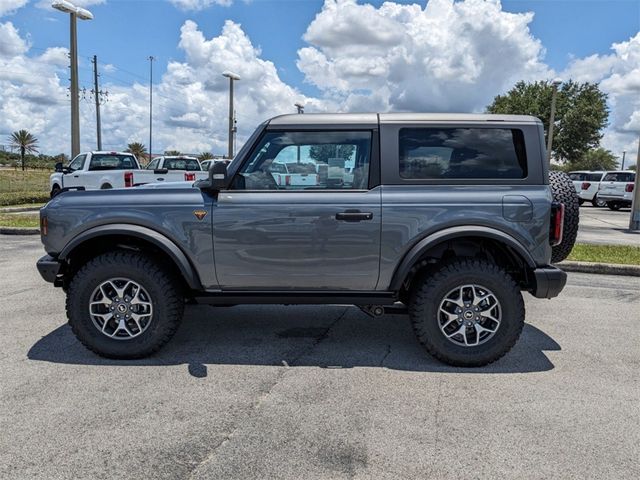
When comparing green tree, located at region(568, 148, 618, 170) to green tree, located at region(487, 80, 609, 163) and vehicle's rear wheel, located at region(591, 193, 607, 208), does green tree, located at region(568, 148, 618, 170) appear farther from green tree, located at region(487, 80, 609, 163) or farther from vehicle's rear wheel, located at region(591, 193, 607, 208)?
vehicle's rear wheel, located at region(591, 193, 607, 208)

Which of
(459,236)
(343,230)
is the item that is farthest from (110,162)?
(459,236)

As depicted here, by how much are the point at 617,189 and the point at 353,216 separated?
2237cm

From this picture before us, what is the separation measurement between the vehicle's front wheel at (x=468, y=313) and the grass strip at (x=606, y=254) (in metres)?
4.62

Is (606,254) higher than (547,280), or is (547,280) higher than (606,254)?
(547,280)

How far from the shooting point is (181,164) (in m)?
18.6

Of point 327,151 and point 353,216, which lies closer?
point 353,216

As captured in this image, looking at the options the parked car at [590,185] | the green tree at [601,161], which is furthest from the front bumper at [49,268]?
the green tree at [601,161]

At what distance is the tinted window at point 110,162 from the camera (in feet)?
53.9

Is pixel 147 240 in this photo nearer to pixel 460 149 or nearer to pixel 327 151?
pixel 327 151

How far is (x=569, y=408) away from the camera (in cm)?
338

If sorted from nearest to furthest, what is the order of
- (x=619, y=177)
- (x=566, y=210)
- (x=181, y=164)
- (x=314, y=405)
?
(x=314, y=405) < (x=566, y=210) < (x=181, y=164) < (x=619, y=177)

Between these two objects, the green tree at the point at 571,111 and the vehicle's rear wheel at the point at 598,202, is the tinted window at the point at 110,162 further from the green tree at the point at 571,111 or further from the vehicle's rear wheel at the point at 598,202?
the green tree at the point at 571,111

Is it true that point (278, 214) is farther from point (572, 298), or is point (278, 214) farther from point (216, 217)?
point (572, 298)

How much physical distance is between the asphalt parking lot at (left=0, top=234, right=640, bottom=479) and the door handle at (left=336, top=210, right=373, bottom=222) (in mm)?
1166
